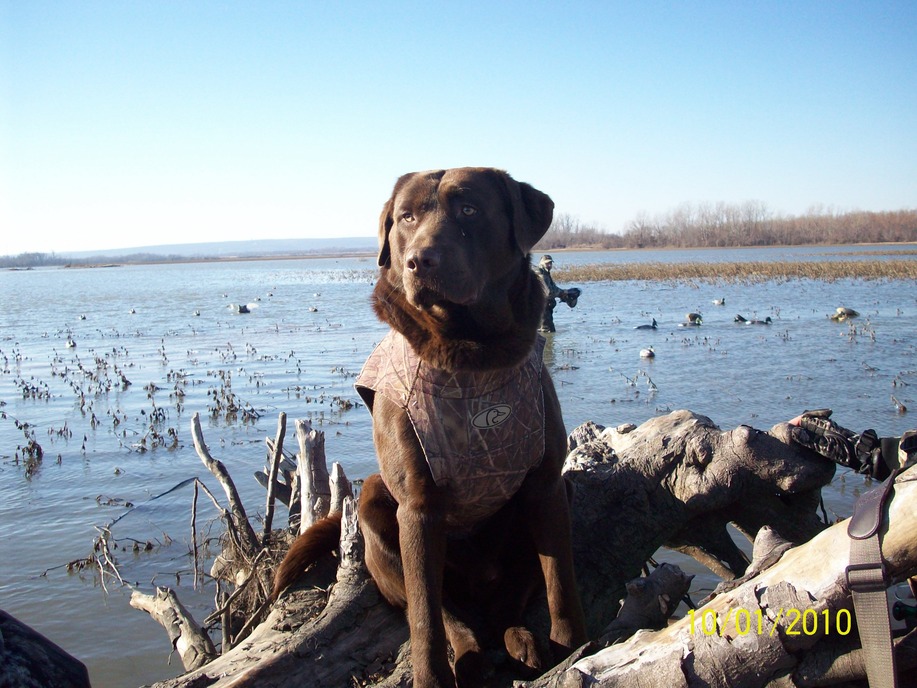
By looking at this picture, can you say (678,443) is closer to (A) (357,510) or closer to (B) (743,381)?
(A) (357,510)

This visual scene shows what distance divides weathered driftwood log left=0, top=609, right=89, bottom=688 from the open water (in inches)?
48.8

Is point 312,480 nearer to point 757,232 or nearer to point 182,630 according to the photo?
point 182,630

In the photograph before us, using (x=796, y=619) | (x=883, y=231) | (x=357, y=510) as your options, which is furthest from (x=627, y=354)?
(x=883, y=231)

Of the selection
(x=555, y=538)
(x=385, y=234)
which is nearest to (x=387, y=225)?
(x=385, y=234)

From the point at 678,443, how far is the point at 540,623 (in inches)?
50.6

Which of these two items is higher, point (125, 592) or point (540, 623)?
point (540, 623)

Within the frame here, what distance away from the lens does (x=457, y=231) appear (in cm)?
324

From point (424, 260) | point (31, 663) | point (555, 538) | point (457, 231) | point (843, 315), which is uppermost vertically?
point (457, 231)

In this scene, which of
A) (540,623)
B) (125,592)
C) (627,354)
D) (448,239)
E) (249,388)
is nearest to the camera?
(448,239)

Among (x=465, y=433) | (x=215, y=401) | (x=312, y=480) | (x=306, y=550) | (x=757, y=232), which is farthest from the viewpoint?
(x=757, y=232)

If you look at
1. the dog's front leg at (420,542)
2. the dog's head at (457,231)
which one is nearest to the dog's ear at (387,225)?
the dog's head at (457,231)

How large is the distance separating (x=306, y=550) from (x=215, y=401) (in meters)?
8.11

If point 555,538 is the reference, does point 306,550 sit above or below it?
below

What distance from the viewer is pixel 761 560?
272 cm
